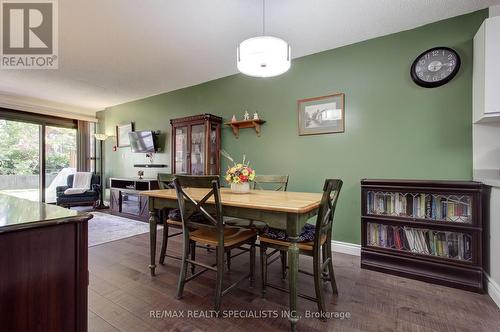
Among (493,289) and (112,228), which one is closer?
(493,289)

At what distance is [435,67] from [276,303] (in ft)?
8.85

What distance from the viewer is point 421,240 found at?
2.27 meters

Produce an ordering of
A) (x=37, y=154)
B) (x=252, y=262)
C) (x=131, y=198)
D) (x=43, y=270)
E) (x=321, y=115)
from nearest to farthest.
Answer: (x=43, y=270)
(x=252, y=262)
(x=321, y=115)
(x=131, y=198)
(x=37, y=154)

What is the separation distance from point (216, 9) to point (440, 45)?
225cm

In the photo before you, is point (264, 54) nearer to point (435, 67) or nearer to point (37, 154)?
point (435, 67)

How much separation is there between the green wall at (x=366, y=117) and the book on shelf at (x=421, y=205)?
11.3 inches

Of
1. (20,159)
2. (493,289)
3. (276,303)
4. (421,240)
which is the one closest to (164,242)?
(276,303)

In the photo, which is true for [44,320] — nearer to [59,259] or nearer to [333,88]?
[59,259]

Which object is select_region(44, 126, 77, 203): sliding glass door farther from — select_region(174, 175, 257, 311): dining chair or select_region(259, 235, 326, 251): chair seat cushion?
select_region(259, 235, 326, 251): chair seat cushion

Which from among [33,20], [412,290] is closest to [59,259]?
[412,290]

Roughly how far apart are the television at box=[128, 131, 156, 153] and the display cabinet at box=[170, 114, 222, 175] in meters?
0.70

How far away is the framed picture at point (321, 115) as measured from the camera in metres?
2.85

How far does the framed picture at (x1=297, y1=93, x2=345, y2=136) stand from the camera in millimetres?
2854

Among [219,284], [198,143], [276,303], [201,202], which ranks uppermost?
[198,143]
